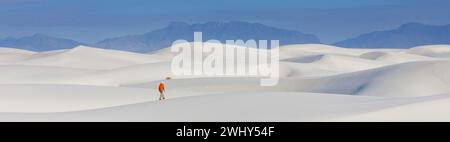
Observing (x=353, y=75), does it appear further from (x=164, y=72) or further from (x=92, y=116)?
(x=92, y=116)

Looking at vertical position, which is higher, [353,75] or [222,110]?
[353,75]

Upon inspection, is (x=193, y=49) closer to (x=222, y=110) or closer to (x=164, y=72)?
(x=164, y=72)

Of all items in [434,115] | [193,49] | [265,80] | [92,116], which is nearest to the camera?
[434,115]

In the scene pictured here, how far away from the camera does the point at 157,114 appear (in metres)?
17.6
